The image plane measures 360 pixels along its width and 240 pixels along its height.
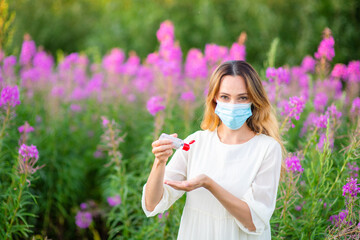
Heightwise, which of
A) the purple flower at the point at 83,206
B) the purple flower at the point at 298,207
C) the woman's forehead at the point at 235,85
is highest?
the woman's forehead at the point at 235,85

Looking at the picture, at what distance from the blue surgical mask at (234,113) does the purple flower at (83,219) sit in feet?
8.88

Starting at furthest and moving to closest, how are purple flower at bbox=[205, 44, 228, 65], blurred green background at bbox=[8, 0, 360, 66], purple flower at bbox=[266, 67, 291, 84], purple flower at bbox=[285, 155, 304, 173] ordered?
blurred green background at bbox=[8, 0, 360, 66] → purple flower at bbox=[205, 44, 228, 65] → purple flower at bbox=[266, 67, 291, 84] → purple flower at bbox=[285, 155, 304, 173]

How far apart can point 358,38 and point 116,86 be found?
7513mm

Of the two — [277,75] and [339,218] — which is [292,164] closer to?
[339,218]

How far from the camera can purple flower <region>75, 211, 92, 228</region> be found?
13.7 feet

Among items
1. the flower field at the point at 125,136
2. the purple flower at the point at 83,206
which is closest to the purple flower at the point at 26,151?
the flower field at the point at 125,136

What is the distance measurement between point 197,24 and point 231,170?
10.4 meters

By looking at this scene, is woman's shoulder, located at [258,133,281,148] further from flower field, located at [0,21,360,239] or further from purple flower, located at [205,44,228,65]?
purple flower, located at [205,44,228,65]

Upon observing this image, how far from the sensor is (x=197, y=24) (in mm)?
11867

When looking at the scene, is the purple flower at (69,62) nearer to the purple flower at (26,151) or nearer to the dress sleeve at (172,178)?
the purple flower at (26,151)

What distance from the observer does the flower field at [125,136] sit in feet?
9.48

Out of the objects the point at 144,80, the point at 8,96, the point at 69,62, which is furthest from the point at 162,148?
the point at 144,80

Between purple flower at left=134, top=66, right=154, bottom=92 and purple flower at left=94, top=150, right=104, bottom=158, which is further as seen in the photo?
purple flower at left=134, top=66, right=154, bottom=92

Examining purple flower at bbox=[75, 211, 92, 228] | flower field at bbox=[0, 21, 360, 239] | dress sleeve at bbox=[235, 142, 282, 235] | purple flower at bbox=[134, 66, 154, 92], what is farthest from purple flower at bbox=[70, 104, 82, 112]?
dress sleeve at bbox=[235, 142, 282, 235]
